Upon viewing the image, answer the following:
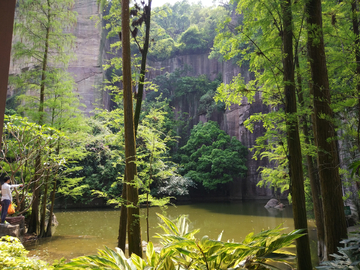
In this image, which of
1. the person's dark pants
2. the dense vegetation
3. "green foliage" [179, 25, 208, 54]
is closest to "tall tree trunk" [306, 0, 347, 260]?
the dense vegetation

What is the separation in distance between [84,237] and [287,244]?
7598mm

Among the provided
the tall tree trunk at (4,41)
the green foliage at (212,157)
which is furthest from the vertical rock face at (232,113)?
the tall tree trunk at (4,41)

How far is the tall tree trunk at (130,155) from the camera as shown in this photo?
4215 millimetres

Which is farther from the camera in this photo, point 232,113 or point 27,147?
point 232,113

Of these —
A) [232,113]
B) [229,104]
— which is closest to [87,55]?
[232,113]

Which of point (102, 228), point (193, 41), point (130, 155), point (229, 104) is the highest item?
point (193, 41)

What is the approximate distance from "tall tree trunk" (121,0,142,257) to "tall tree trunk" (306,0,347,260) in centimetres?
270

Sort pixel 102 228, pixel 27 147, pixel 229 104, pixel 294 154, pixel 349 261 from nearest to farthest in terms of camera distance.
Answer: pixel 349 261, pixel 294 154, pixel 229 104, pixel 27 147, pixel 102 228

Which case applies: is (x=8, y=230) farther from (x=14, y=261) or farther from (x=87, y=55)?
(x=87, y=55)

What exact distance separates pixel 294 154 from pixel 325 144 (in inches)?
16.3

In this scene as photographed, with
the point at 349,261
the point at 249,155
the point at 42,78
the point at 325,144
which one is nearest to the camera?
the point at 349,261

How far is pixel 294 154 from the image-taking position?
3.69 metres

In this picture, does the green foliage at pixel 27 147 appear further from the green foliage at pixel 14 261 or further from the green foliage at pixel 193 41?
the green foliage at pixel 193 41

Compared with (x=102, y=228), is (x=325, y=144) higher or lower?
higher
